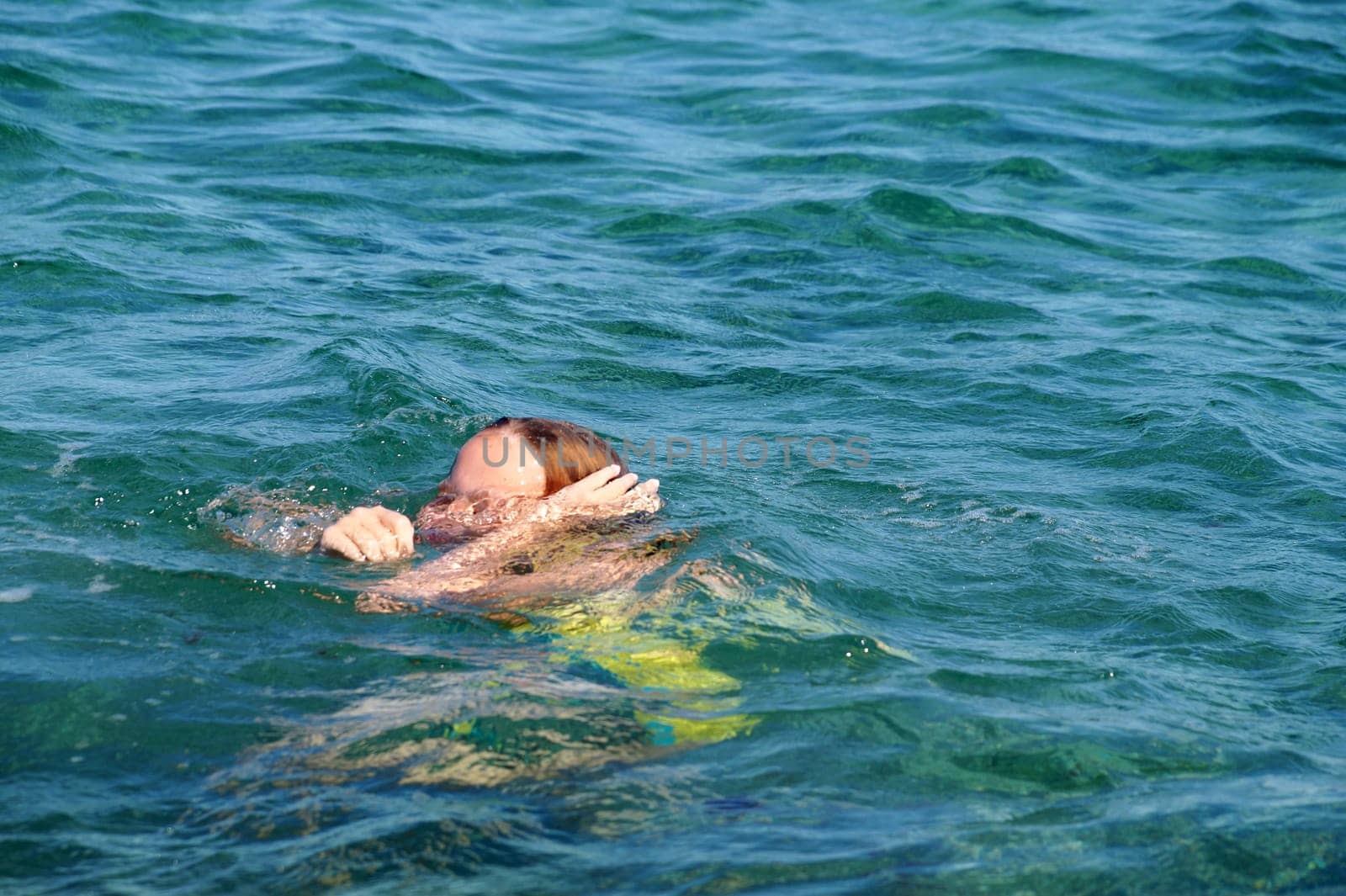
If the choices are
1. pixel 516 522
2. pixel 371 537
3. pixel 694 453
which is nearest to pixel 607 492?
pixel 516 522

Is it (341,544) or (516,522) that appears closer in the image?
(341,544)

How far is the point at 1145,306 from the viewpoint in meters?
9.58

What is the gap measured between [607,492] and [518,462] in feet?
1.20

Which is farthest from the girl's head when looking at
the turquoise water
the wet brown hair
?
the turquoise water

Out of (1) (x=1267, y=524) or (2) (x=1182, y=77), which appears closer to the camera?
(1) (x=1267, y=524)

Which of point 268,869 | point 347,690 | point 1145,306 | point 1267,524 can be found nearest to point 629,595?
point 347,690

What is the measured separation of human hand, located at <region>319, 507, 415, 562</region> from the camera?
16.5ft

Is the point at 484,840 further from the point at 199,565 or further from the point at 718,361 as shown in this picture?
the point at 718,361

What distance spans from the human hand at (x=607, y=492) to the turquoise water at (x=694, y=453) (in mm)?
196

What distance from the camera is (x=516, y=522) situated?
552cm

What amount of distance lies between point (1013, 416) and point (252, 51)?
10.5 m

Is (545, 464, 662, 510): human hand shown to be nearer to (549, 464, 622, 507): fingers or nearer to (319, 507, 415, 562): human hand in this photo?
(549, 464, 622, 507): fingers

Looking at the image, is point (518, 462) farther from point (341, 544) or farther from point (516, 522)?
point (341, 544)

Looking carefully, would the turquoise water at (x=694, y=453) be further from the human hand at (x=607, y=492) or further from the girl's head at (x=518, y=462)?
the girl's head at (x=518, y=462)
